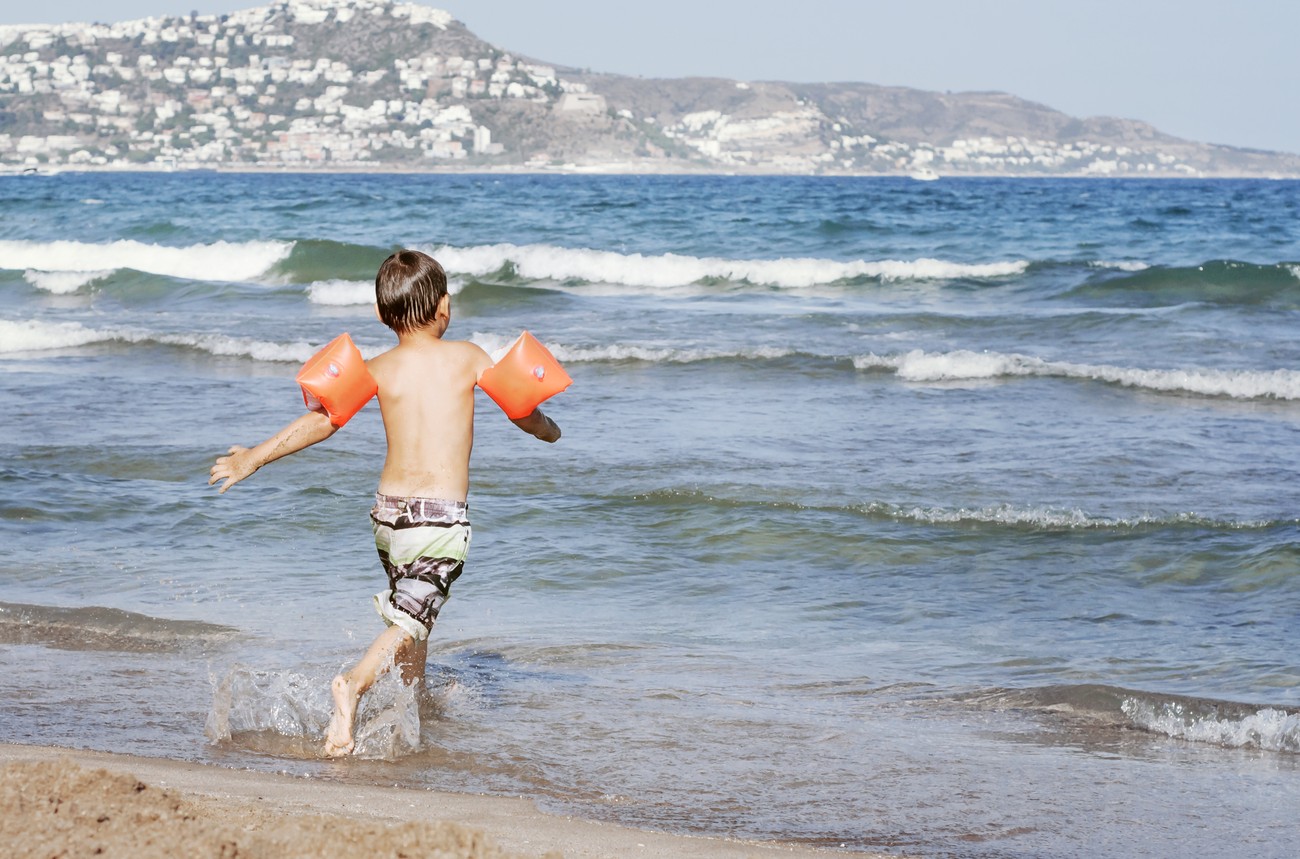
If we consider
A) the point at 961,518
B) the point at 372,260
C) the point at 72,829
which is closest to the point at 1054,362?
the point at 961,518

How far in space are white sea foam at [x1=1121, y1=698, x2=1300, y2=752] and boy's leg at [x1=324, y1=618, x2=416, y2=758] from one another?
236 centimetres

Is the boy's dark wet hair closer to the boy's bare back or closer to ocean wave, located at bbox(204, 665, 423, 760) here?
the boy's bare back

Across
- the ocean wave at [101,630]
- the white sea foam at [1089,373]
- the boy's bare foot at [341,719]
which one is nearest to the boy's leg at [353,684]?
the boy's bare foot at [341,719]

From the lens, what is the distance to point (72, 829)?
255 centimetres

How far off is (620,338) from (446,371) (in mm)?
10439

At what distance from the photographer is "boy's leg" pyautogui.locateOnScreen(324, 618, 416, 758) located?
13.0ft

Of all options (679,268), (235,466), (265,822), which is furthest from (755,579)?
(679,268)

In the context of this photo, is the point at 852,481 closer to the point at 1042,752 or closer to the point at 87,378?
the point at 1042,752

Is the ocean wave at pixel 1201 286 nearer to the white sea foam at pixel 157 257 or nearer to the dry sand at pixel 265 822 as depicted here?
the white sea foam at pixel 157 257

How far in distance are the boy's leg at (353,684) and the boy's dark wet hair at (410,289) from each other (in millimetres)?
904

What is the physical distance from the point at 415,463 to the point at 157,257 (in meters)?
24.1

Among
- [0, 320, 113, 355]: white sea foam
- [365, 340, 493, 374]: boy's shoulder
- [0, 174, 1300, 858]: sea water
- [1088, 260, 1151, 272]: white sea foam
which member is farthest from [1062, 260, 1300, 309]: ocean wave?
[365, 340, 493, 374]: boy's shoulder

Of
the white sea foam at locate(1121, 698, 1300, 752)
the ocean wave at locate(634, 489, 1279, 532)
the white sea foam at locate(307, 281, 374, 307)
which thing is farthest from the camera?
the white sea foam at locate(307, 281, 374, 307)

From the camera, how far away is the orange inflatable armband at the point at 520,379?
4.09m
